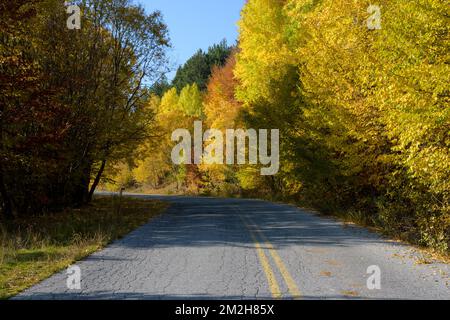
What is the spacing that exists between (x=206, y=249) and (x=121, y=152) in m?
13.5

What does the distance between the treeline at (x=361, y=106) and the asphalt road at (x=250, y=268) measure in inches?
75.0

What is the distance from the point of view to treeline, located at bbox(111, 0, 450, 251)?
8883 mm

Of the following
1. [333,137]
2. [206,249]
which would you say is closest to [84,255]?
[206,249]

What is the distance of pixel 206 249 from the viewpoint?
971cm

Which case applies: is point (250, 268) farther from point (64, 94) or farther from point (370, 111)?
point (64, 94)

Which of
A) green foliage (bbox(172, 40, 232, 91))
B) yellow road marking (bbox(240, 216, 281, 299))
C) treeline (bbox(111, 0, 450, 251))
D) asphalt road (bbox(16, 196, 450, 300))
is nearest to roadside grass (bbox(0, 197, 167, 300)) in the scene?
asphalt road (bbox(16, 196, 450, 300))

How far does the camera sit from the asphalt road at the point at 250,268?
6277mm

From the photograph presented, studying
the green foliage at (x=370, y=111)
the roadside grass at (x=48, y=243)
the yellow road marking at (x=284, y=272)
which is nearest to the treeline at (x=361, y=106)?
the green foliage at (x=370, y=111)

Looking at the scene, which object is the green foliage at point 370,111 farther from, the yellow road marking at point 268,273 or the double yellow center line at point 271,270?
the yellow road marking at point 268,273

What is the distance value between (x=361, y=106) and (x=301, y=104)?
651 cm

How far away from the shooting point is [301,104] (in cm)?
1961

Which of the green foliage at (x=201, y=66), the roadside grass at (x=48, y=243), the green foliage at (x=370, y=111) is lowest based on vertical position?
the roadside grass at (x=48, y=243)

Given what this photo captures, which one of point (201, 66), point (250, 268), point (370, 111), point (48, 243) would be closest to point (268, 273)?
point (250, 268)
